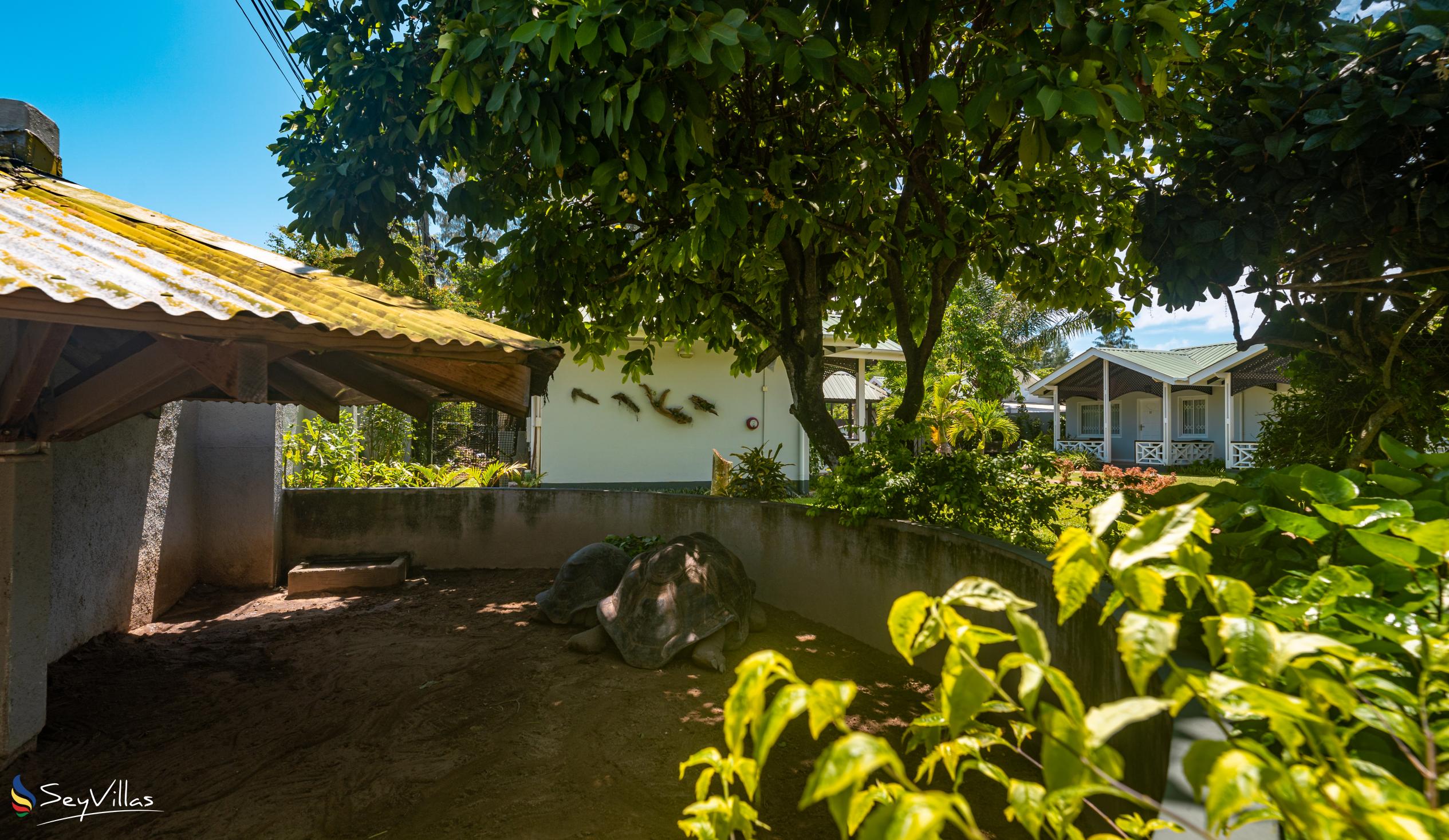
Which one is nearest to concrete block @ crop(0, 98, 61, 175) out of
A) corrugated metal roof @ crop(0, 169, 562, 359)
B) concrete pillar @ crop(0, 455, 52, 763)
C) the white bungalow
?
corrugated metal roof @ crop(0, 169, 562, 359)

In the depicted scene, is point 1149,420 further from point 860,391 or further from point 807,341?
point 807,341

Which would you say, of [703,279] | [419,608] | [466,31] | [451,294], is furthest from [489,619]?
[451,294]

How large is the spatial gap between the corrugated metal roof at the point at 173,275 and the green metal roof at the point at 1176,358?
24.4m

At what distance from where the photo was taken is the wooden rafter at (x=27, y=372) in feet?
10.8

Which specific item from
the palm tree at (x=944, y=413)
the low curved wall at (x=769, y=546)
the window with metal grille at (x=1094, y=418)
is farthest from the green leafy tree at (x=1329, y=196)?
the window with metal grille at (x=1094, y=418)

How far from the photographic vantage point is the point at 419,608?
24.9 ft

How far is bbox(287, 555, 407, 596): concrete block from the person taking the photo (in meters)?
8.18

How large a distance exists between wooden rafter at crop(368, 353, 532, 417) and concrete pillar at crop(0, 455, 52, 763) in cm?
192

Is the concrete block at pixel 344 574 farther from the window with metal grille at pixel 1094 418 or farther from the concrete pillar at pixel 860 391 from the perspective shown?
the window with metal grille at pixel 1094 418

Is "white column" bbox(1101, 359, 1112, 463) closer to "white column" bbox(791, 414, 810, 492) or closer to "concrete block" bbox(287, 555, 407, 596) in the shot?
"white column" bbox(791, 414, 810, 492)

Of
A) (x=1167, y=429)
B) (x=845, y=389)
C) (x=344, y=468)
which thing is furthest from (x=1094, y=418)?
(x=344, y=468)

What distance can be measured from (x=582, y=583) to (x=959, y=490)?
12.2 feet

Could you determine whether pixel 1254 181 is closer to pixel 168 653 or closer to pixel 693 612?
pixel 693 612

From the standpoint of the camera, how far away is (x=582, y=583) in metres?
7.12
